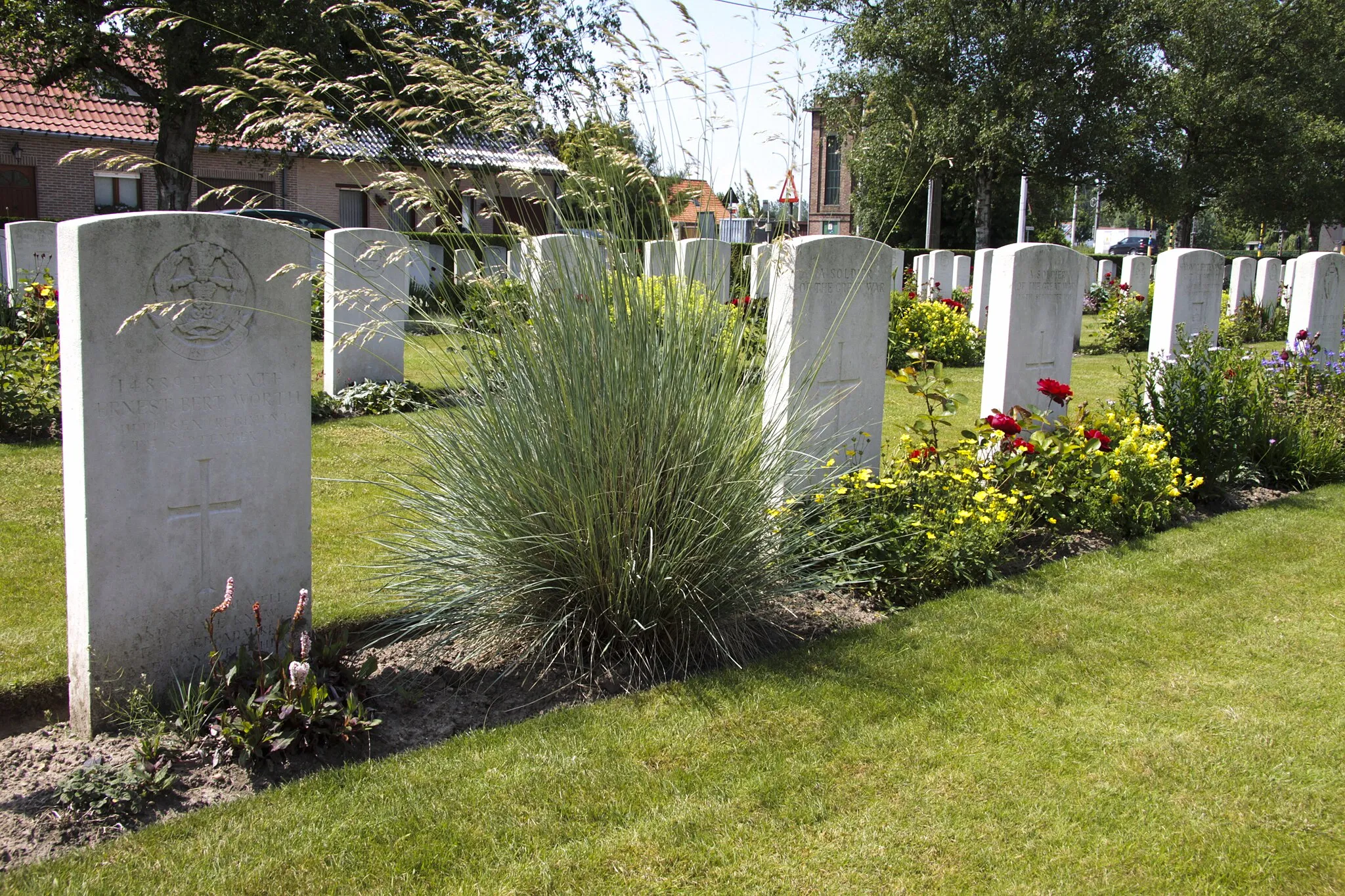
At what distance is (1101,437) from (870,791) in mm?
3422

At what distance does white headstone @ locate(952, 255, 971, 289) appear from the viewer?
17.2 metres

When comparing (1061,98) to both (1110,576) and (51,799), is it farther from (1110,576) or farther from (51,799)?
(51,799)

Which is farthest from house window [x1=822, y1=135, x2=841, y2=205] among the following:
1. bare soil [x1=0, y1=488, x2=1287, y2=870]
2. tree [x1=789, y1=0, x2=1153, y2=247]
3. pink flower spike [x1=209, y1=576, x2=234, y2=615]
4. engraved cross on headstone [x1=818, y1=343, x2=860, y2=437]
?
pink flower spike [x1=209, y1=576, x2=234, y2=615]

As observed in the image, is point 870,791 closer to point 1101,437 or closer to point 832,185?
point 1101,437

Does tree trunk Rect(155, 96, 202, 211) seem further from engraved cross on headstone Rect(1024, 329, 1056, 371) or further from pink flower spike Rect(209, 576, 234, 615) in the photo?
pink flower spike Rect(209, 576, 234, 615)

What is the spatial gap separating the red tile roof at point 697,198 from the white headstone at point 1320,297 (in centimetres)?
721

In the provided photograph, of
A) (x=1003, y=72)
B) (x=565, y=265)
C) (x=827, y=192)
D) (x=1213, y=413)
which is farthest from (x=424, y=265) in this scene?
(x=827, y=192)

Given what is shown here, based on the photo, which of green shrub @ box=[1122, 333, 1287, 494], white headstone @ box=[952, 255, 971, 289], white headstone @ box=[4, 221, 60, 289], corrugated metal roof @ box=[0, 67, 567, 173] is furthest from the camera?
corrugated metal roof @ box=[0, 67, 567, 173]

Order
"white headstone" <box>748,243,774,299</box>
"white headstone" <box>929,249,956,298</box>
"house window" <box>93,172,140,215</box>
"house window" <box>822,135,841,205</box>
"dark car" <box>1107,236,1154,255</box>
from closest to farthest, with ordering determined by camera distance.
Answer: "white headstone" <box>748,243,774,299</box> → "white headstone" <box>929,249,956,298</box> → "house window" <box>93,172,140,215</box> → "house window" <box>822,135,841,205</box> → "dark car" <box>1107,236,1154,255</box>

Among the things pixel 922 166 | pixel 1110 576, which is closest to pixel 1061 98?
pixel 922 166

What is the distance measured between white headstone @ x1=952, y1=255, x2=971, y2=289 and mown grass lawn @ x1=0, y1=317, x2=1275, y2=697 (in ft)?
29.8

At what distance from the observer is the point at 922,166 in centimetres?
2545

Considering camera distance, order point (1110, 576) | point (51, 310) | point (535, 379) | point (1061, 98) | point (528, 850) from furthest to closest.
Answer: point (1061, 98), point (51, 310), point (1110, 576), point (535, 379), point (528, 850)

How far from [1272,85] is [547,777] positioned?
30789 millimetres
